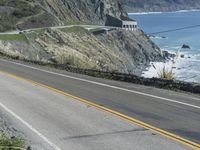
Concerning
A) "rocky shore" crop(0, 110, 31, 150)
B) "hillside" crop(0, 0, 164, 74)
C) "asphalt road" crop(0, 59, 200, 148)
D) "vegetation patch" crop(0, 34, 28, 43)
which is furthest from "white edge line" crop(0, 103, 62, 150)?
Answer: "vegetation patch" crop(0, 34, 28, 43)

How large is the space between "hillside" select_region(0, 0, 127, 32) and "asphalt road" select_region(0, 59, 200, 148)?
6444 cm

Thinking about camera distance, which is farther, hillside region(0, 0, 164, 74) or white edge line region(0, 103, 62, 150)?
hillside region(0, 0, 164, 74)

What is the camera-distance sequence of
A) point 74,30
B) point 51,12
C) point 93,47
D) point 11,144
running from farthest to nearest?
point 51,12 < point 74,30 < point 93,47 < point 11,144

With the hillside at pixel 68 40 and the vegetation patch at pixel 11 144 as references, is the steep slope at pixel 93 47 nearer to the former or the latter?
the hillside at pixel 68 40

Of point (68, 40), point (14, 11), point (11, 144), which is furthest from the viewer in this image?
point (14, 11)

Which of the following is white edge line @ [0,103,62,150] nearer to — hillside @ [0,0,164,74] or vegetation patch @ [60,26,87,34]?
hillside @ [0,0,164,74]

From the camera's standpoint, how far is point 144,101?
16750 mm

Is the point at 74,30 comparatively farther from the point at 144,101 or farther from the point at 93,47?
the point at 144,101

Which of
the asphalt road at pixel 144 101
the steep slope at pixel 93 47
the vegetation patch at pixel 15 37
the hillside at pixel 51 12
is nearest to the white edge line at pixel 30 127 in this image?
the asphalt road at pixel 144 101

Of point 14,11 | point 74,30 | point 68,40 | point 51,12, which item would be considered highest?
point 51,12

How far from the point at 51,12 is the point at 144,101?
3616 inches

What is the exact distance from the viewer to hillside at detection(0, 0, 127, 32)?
90.9m

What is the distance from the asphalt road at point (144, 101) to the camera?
13.2 meters

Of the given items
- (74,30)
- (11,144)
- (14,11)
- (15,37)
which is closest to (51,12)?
(14,11)
